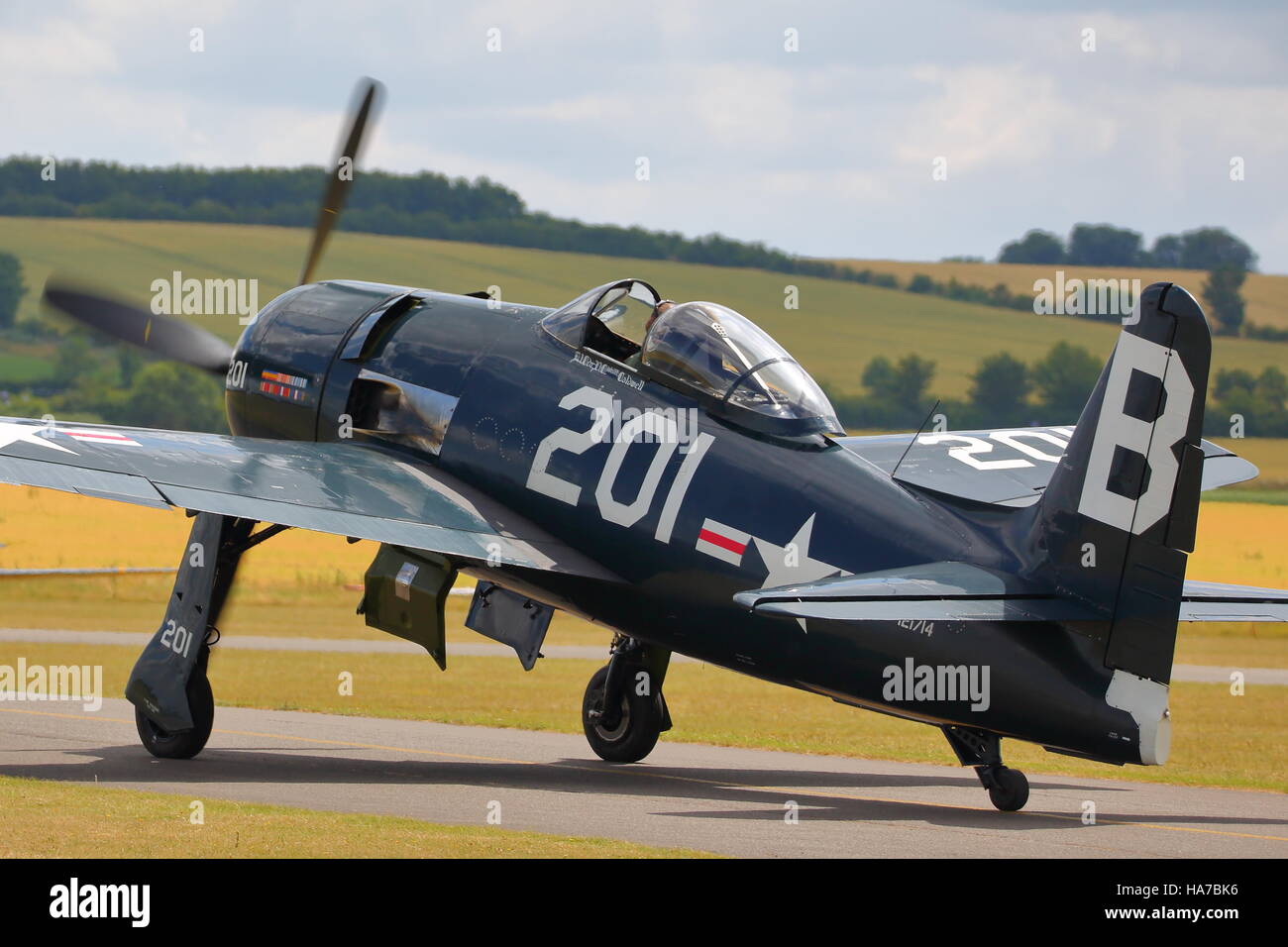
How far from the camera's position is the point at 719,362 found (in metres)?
13.5

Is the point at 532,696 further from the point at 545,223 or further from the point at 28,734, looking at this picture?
the point at 545,223

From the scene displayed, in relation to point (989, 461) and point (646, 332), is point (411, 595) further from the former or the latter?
point (989, 461)

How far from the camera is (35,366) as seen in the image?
3681 inches

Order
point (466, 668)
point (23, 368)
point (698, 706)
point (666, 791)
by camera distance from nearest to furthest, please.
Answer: point (666, 791) → point (698, 706) → point (466, 668) → point (23, 368)

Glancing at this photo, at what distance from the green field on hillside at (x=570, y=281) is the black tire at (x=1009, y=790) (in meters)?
74.8

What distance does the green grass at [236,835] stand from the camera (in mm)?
10562

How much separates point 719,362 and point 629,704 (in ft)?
14.1

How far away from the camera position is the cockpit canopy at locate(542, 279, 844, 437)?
13258 millimetres

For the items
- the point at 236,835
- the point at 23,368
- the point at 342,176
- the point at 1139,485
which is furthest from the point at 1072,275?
the point at 236,835

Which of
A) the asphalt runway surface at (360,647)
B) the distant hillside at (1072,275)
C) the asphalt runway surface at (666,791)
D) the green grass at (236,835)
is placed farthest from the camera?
the distant hillside at (1072,275)

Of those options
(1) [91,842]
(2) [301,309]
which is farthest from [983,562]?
(2) [301,309]

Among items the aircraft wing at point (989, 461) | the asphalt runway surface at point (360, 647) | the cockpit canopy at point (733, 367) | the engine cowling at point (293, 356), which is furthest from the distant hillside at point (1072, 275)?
the cockpit canopy at point (733, 367)

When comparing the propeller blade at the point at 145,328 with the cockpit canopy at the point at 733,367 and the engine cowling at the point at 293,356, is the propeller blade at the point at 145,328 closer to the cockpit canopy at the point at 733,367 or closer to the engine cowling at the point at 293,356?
the engine cowling at the point at 293,356

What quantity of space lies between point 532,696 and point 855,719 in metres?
4.80
